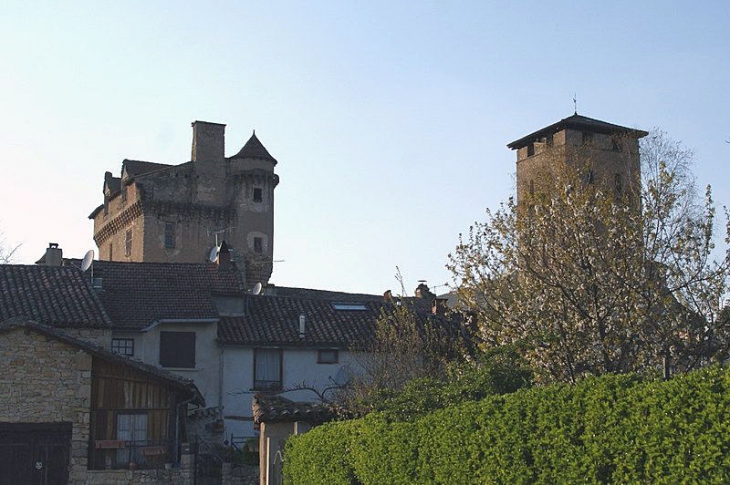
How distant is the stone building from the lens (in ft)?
200

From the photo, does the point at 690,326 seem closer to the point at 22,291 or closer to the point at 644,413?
the point at 644,413

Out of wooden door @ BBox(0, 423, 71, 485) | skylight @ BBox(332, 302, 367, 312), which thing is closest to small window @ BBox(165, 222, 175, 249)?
skylight @ BBox(332, 302, 367, 312)

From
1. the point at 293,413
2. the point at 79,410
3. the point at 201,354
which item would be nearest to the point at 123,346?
the point at 201,354

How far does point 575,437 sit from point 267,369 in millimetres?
29222

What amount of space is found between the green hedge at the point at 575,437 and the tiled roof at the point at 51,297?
19.5 m

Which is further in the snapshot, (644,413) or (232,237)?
(232,237)

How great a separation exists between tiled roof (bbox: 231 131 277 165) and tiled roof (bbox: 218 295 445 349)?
2351 centimetres

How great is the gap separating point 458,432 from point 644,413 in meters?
3.91

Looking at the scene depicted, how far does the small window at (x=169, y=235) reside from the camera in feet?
201

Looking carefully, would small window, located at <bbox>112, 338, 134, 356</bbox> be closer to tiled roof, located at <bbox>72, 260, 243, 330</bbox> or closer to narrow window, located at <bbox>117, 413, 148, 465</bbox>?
tiled roof, located at <bbox>72, 260, 243, 330</bbox>

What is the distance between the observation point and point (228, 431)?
36.5 meters

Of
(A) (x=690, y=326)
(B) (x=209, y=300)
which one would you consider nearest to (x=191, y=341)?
(B) (x=209, y=300)

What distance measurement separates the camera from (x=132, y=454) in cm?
2962

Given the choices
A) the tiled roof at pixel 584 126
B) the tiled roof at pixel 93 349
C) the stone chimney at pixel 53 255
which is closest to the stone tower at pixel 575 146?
the tiled roof at pixel 584 126
